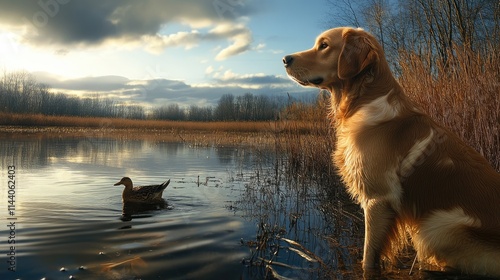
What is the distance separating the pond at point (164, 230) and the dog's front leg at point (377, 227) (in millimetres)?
561

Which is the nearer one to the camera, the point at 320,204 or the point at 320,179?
the point at 320,204

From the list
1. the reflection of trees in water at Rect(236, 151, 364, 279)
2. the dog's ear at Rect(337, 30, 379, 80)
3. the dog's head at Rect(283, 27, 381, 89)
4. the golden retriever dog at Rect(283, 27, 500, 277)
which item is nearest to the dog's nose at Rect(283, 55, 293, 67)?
the dog's head at Rect(283, 27, 381, 89)

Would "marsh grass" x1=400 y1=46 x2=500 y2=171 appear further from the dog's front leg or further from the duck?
the duck

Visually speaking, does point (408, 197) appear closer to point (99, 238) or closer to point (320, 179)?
point (99, 238)

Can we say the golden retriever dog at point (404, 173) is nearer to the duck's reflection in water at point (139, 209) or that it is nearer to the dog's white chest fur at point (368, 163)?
the dog's white chest fur at point (368, 163)

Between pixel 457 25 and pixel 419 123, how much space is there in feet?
48.1

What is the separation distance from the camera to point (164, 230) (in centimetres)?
547

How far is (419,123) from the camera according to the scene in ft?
11.1

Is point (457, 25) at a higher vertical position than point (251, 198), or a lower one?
higher

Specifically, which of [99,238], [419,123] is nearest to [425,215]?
[419,123]

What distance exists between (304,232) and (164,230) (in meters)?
1.89

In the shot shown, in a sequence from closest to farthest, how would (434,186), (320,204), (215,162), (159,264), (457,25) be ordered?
(434,186), (159,264), (320,204), (215,162), (457,25)

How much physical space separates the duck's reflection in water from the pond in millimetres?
33

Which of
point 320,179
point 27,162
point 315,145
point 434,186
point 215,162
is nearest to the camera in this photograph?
point 434,186
